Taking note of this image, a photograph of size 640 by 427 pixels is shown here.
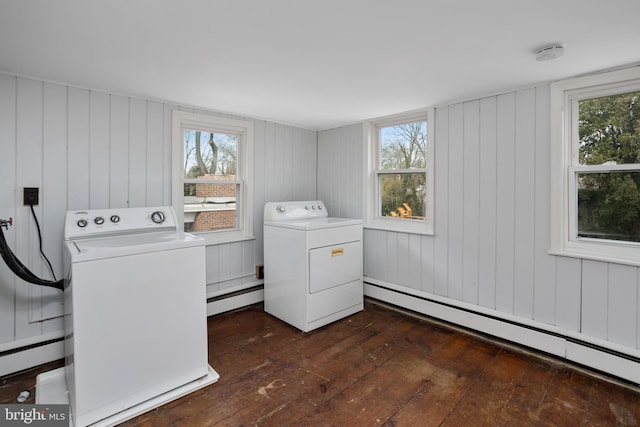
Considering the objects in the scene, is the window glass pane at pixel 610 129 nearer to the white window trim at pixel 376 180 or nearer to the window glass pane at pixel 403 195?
the white window trim at pixel 376 180

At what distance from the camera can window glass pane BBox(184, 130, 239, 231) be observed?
3018 mm

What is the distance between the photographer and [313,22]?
1.51m

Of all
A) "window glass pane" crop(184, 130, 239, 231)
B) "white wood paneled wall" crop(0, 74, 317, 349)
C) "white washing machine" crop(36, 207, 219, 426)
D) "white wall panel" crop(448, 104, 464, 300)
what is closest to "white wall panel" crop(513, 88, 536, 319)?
"white wall panel" crop(448, 104, 464, 300)

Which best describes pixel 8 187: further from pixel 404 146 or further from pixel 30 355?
pixel 404 146

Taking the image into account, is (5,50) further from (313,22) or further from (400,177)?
(400,177)

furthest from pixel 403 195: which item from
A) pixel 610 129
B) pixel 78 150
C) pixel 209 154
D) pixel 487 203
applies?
pixel 78 150

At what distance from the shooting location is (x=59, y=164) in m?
2.31

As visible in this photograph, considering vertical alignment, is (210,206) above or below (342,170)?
below

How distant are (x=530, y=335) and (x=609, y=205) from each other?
1076mm

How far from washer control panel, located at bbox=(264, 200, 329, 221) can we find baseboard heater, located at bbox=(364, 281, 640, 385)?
111 centimetres

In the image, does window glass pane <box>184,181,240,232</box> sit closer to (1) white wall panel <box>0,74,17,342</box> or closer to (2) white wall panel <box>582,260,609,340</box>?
(1) white wall panel <box>0,74,17,342</box>

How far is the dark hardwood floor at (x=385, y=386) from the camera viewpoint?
1.73 meters

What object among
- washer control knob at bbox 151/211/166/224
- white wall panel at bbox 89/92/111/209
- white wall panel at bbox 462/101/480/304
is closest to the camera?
white wall panel at bbox 89/92/111/209

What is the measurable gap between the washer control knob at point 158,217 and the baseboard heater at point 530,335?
2248 millimetres
